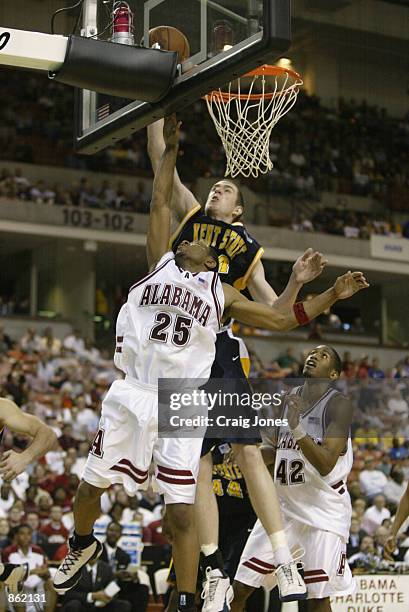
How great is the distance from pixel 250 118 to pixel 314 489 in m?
2.63

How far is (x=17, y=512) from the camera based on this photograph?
11.2 metres

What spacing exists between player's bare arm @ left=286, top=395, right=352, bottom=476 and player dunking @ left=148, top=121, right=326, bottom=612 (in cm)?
35

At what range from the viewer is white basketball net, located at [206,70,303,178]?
7.25 metres

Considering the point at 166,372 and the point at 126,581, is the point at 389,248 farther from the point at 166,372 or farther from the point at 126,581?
the point at 166,372

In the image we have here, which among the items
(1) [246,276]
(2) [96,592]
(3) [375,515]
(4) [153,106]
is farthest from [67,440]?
(4) [153,106]

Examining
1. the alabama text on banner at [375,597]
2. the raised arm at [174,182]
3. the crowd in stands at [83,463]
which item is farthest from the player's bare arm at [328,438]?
the crowd in stands at [83,463]

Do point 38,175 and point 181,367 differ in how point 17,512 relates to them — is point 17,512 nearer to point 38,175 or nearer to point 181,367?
point 181,367

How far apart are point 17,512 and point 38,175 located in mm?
10700

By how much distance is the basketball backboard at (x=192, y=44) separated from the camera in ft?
17.5

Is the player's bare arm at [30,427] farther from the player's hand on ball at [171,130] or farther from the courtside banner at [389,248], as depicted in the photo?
the courtside banner at [389,248]

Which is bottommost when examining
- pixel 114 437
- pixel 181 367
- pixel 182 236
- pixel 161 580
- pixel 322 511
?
pixel 161 580

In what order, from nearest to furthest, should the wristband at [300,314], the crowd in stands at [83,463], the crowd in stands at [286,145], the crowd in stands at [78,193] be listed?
the wristband at [300,314] < the crowd in stands at [83,463] < the crowd in stands at [78,193] < the crowd in stands at [286,145]

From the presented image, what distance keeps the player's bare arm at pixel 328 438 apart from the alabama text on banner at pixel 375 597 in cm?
211

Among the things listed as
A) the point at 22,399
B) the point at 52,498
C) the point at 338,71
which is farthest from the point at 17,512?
the point at 338,71
